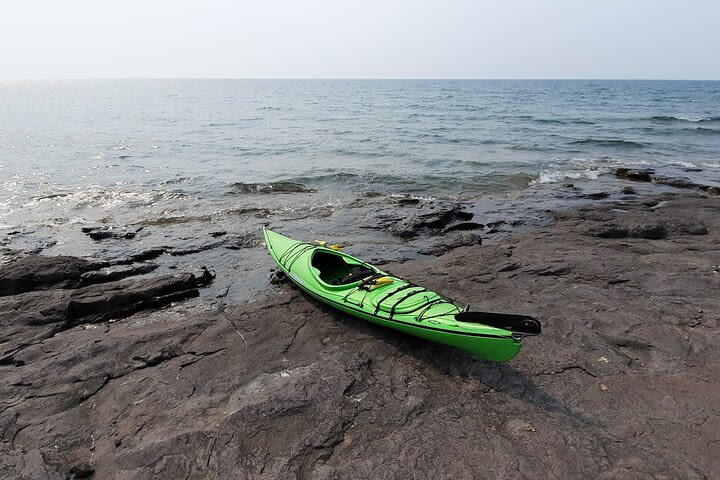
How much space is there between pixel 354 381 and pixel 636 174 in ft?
56.3

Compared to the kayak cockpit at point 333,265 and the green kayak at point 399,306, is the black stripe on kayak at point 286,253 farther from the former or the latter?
the kayak cockpit at point 333,265

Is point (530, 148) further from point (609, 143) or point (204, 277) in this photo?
point (204, 277)

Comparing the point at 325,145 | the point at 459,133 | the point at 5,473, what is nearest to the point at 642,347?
the point at 5,473

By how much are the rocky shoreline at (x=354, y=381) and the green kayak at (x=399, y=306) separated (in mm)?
314

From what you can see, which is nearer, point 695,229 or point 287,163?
point 695,229

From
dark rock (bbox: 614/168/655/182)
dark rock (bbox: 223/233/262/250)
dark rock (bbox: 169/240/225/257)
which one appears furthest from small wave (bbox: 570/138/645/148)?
dark rock (bbox: 169/240/225/257)

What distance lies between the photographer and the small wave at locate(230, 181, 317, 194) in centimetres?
1617

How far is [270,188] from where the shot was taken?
53.9 feet

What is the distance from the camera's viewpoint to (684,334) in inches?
221

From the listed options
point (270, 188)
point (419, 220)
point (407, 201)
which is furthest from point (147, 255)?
point (407, 201)

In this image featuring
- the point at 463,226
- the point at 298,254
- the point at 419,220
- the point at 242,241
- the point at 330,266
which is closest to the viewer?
the point at 298,254

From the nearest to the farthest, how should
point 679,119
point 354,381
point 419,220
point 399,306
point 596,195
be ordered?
point 354,381 → point 399,306 → point 419,220 → point 596,195 → point 679,119

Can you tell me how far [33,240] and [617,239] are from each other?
47.0 ft

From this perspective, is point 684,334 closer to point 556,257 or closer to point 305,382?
point 556,257
